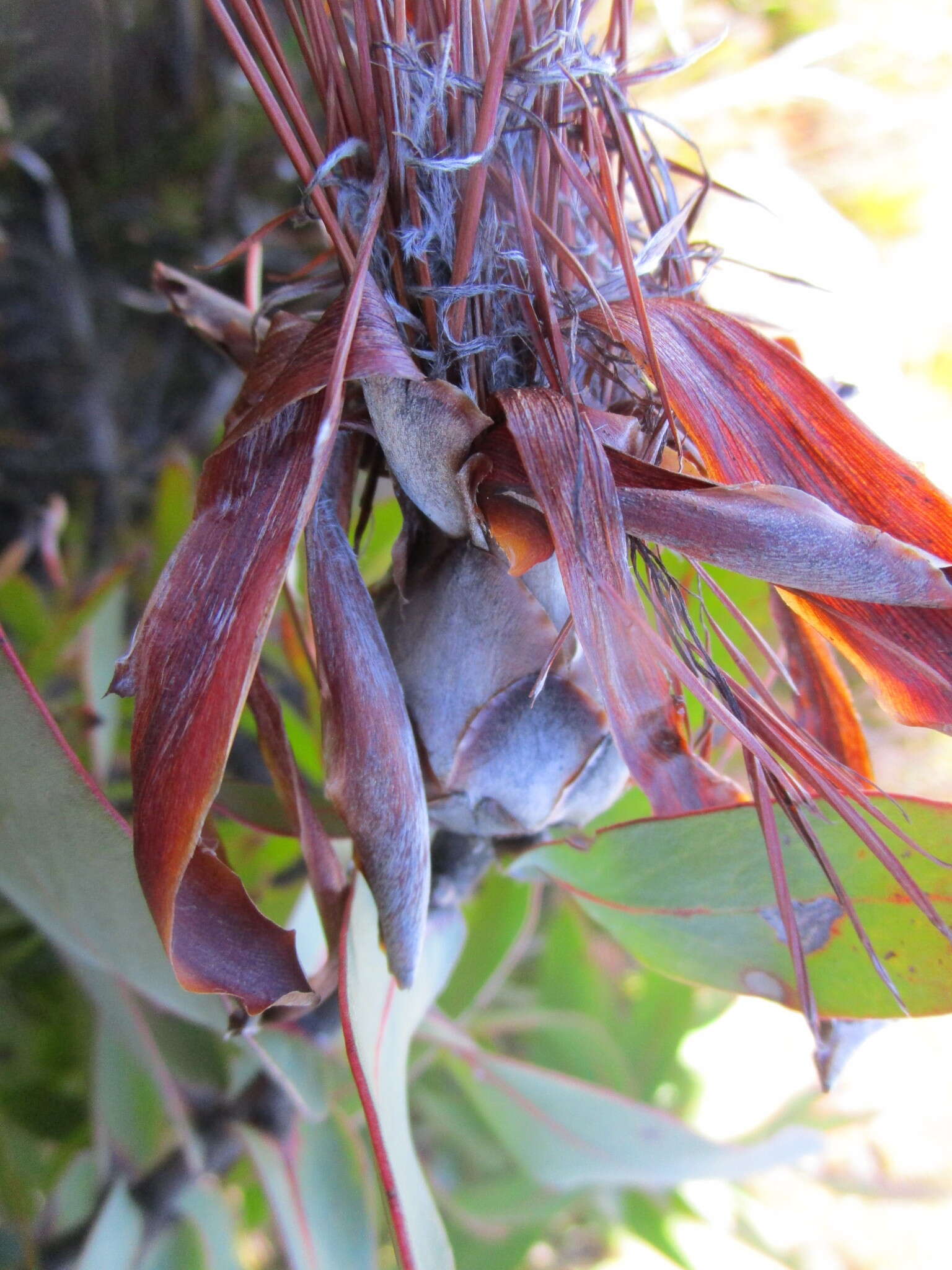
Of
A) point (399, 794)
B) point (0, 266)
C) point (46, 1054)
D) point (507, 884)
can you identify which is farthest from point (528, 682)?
point (0, 266)

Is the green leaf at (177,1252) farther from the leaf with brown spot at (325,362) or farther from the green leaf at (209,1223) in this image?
the leaf with brown spot at (325,362)

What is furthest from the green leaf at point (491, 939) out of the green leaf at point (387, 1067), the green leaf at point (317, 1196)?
the green leaf at point (387, 1067)

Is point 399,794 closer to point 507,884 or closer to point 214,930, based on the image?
point 214,930

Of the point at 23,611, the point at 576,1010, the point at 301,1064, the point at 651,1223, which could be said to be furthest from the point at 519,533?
the point at 651,1223

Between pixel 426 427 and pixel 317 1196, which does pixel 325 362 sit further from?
pixel 317 1196

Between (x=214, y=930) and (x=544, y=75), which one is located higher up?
(x=544, y=75)

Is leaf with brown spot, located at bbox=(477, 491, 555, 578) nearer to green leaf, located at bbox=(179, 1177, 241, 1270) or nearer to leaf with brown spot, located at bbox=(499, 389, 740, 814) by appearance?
leaf with brown spot, located at bbox=(499, 389, 740, 814)

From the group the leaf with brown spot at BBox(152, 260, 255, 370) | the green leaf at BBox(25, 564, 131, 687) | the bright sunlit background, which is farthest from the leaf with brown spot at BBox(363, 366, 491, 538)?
the green leaf at BBox(25, 564, 131, 687)
